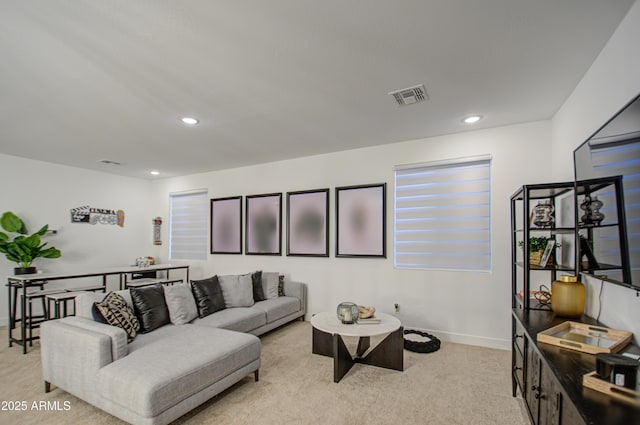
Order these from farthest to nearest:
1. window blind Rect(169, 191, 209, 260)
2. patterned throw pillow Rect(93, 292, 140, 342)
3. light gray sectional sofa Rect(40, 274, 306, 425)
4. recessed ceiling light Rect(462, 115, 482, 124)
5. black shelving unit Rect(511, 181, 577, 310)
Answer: window blind Rect(169, 191, 209, 260), recessed ceiling light Rect(462, 115, 482, 124), patterned throw pillow Rect(93, 292, 140, 342), black shelving unit Rect(511, 181, 577, 310), light gray sectional sofa Rect(40, 274, 306, 425)

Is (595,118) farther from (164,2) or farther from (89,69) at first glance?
(89,69)

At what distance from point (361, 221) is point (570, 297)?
8.65 ft

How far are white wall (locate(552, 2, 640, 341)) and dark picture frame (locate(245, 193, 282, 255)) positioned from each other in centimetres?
390

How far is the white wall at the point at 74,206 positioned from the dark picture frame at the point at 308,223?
3.71m

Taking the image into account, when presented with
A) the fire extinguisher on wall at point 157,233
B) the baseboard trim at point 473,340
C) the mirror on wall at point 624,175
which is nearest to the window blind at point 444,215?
the baseboard trim at point 473,340

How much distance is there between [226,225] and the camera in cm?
568

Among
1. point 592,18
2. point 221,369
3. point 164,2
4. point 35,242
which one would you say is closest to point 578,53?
point 592,18

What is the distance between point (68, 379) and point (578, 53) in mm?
4514

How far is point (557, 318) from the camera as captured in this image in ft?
6.70

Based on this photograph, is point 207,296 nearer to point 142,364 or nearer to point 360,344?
point 142,364

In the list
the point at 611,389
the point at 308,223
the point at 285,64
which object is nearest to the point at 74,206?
the point at 308,223

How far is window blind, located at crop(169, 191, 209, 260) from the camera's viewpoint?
605 centimetres

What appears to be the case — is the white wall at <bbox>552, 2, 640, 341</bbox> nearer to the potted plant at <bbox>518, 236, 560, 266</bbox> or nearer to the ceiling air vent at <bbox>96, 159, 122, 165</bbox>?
the potted plant at <bbox>518, 236, 560, 266</bbox>

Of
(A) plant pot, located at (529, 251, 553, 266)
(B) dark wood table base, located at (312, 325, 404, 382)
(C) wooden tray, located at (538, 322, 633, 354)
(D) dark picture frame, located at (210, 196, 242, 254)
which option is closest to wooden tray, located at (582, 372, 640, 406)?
(C) wooden tray, located at (538, 322, 633, 354)
